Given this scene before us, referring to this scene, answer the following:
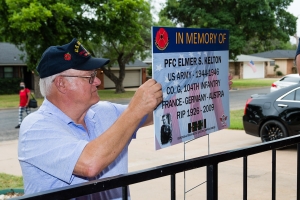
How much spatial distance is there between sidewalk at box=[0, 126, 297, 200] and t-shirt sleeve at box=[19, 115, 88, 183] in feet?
11.1

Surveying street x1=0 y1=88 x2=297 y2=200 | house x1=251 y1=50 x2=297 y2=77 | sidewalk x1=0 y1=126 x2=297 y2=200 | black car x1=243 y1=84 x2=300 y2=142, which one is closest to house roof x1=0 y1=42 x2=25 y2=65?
street x1=0 y1=88 x2=297 y2=200

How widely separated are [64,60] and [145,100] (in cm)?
50

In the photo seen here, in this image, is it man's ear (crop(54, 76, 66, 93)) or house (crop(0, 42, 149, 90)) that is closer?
man's ear (crop(54, 76, 66, 93))

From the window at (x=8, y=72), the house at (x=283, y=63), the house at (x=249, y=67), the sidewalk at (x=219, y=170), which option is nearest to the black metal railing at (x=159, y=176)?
the sidewalk at (x=219, y=170)

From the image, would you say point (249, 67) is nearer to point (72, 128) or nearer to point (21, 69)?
point (21, 69)

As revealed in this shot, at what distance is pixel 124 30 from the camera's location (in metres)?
29.2

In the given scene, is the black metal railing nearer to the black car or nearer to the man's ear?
the man's ear

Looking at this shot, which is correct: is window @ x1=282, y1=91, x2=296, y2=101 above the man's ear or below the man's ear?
below

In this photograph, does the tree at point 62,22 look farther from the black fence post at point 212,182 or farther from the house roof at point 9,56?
the black fence post at point 212,182

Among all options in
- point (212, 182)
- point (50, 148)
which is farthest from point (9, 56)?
point (212, 182)

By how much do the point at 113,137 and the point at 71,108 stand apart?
1.43ft

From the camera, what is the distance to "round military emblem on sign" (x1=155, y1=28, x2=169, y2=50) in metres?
2.63

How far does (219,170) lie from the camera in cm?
821

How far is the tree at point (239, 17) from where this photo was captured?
40.7 metres
